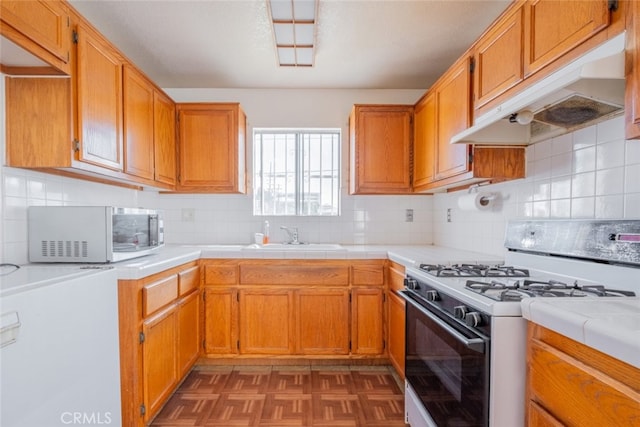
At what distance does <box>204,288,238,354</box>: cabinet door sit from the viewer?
2.25 meters

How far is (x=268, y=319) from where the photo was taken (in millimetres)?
2268

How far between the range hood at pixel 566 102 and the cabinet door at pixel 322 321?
1358 mm

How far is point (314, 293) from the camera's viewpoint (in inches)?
89.4

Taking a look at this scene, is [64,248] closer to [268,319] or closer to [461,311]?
[268,319]

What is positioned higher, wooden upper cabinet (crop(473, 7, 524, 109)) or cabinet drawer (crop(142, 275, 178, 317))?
wooden upper cabinet (crop(473, 7, 524, 109))

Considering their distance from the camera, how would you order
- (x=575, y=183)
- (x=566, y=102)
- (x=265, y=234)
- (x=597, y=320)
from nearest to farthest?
(x=597, y=320), (x=566, y=102), (x=575, y=183), (x=265, y=234)

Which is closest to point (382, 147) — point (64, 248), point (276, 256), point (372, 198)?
point (372, 198)

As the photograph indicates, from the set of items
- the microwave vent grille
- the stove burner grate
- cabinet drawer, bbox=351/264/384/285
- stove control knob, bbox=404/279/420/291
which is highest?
the microwave vent grille

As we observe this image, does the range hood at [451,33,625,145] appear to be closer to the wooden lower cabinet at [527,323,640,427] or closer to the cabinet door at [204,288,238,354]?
the wooden lower cabinet at [527,323,640,427]

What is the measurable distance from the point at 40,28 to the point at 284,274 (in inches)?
70.5

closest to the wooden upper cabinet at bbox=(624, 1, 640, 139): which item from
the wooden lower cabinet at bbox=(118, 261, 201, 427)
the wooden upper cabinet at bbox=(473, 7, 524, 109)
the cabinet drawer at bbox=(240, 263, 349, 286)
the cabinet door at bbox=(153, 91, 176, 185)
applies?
the wooden upper cabinet at bbox=(473, 7, 524, 109)

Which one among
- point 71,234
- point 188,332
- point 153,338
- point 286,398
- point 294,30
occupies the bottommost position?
point 286,398

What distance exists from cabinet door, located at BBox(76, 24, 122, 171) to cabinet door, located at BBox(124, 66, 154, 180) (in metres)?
0.07

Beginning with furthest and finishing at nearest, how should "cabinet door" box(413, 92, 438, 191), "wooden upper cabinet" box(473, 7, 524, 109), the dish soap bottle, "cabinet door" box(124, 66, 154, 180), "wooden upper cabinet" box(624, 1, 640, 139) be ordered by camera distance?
the dish soap bottle, "cabinet door" box(413, 92, 438, 191), "cabinet door" box(124, 66, 154, 180), "wooden upper cabinet" box(473, 7, 524, 109), "wooden upper cabinet" box(624, 1, 640, 139)
